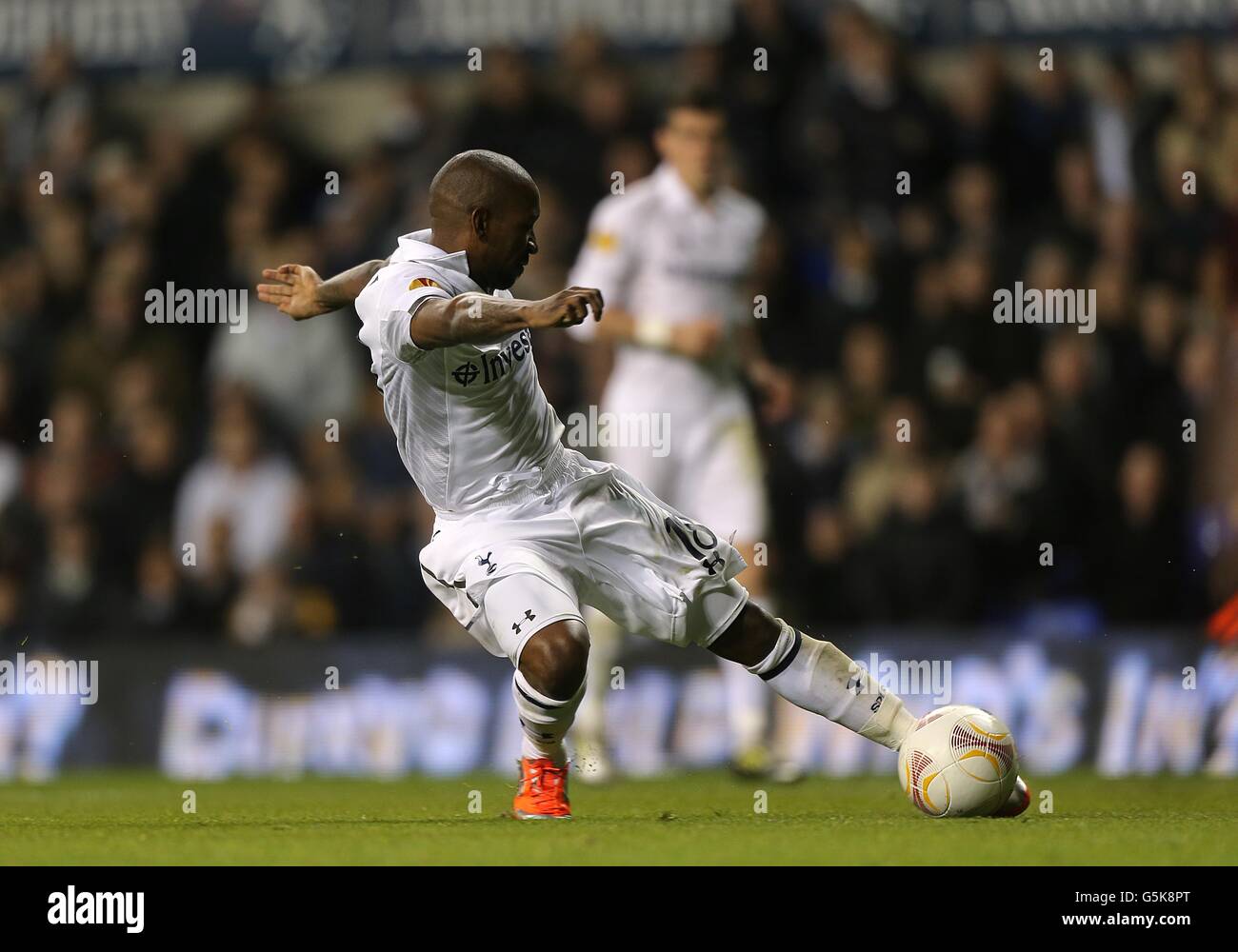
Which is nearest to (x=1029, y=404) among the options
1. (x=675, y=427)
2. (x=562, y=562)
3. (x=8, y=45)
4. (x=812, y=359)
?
(x=812, y=359)

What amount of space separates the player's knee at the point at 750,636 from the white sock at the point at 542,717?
1.90 ft

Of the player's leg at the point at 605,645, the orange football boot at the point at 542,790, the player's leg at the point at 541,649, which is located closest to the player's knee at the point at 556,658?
the player's leg at the point at 541,649

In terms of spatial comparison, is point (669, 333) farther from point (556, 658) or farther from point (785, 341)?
point (556, 658)

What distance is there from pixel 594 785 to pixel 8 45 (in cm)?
683

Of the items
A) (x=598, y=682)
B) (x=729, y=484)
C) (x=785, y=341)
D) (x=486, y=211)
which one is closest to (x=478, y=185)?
(x=486, y=211)

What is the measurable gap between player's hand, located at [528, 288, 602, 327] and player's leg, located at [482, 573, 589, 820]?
1.03 m

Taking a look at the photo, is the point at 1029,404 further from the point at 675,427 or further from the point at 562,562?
the point at 562,562

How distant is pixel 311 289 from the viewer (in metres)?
7.16

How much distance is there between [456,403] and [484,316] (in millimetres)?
690

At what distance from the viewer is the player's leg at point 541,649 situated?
6.43m

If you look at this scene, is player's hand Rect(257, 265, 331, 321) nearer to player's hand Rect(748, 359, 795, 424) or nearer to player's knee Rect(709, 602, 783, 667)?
player's knee Rect(709, 602, 783, 667)

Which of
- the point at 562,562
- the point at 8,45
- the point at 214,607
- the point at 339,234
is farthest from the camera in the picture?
the point at 8,45

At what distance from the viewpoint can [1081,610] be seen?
11305mm

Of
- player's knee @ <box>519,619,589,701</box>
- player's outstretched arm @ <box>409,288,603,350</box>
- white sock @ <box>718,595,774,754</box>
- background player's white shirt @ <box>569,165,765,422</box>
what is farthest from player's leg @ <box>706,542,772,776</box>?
player's outstretched arm @ <box>409,288,603,350</box>
